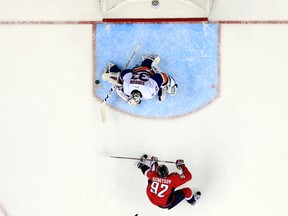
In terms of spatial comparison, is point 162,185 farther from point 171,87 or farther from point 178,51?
point 178,51

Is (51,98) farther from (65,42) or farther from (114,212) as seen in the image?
(114,212)

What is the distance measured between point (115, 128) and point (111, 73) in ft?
2.73

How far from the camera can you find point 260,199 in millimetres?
6273

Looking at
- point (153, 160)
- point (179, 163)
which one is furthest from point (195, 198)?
point (153, 160)

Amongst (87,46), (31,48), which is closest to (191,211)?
(87,46)

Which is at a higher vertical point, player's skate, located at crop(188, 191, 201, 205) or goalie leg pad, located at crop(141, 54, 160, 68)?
goalie leg pad, located at crop(141, 54, 160, 68)

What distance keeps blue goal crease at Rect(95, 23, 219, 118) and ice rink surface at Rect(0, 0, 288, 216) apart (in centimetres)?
13

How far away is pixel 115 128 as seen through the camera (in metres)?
6.31

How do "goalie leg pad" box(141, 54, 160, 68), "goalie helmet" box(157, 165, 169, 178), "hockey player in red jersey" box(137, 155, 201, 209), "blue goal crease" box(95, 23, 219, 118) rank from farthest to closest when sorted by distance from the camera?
"blue goal crease" box(95, 23, 219, 118) < "goalie leg pad" box(141, 54, 160, 68) < "hockey player in red jersey" box(137, 155, 201, 209) < "goalie helmet" box(157, 165, 169, 178)

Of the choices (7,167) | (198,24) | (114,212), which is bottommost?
(114,212)

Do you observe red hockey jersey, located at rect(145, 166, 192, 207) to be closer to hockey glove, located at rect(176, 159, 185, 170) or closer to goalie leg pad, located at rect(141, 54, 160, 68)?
hockey glove, located at rect(176, 159, 185, 170)

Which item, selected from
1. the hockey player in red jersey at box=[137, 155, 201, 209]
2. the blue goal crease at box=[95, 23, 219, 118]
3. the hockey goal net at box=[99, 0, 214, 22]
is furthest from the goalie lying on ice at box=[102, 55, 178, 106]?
the hockey player in red jersey at box=[137, 155, 201, 209]

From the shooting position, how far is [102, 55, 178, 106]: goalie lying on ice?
18.1ft

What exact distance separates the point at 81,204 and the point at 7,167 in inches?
48.8
